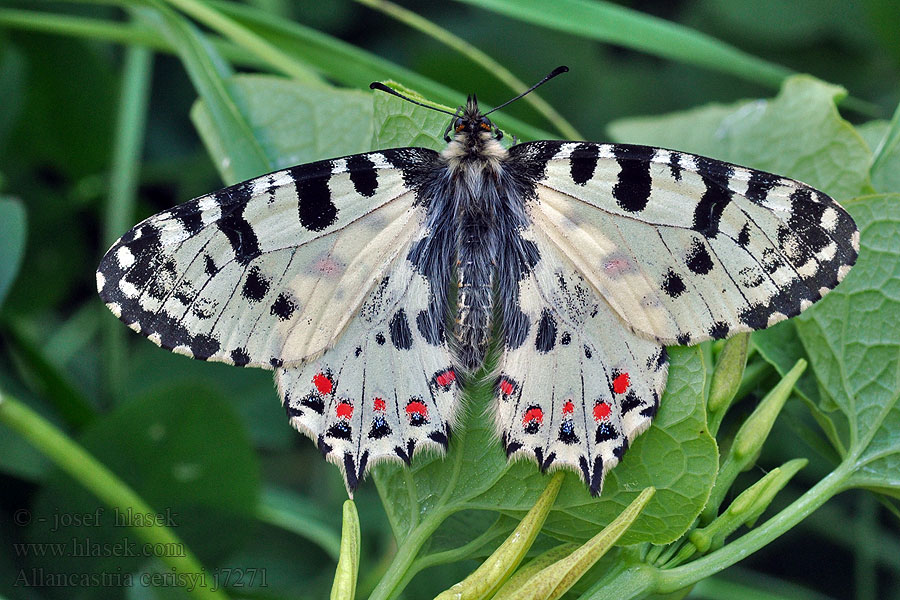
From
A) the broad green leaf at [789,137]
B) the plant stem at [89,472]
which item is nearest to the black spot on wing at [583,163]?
the broad green leaf at [789,137]

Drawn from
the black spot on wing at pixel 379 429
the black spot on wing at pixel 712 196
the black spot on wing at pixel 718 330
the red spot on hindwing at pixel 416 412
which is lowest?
the black spot on wing at pixel 379 429

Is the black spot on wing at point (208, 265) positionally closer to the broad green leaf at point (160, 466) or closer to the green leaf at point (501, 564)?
the broad green leaf at point (160, 466)

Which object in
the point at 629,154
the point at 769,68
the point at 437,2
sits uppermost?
the point at 437,2

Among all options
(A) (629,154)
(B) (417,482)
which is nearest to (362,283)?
(B) (417,482)

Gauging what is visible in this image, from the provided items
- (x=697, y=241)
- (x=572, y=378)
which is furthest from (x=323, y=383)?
(x=697, y=241)

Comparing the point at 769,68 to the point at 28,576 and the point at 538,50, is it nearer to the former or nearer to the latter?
the point at 538,50

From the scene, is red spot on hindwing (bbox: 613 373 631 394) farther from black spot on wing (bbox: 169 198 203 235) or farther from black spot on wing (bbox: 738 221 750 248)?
black spot on wing (bbox: 169 198 203 235)
